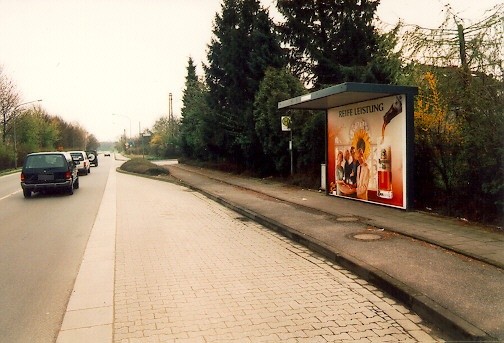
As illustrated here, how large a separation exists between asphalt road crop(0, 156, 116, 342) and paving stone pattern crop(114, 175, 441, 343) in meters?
0.69

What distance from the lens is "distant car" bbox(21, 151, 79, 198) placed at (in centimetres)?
1684

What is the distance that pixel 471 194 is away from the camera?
919 cm

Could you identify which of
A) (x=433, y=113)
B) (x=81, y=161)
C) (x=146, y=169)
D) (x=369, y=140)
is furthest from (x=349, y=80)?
(x=81, y=161)

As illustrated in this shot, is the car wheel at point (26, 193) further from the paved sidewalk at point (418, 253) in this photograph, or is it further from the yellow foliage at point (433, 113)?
the yellow foliage at point (433, 113)

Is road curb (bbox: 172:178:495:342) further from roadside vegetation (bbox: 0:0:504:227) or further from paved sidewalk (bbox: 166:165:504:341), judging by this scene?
roadside vegetation (bbox: 0:0:504:227)

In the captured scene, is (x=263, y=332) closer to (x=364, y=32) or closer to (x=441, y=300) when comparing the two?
(x=441, y=300)

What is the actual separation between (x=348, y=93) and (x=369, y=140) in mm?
1712

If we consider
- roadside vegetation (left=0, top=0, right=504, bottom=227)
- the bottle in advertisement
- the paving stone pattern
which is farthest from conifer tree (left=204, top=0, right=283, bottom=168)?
the paving stone pattern

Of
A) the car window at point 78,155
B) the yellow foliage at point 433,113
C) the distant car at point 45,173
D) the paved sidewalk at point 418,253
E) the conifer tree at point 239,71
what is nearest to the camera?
the paved sidewalk at point 418,253

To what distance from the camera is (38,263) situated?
23.0 feet

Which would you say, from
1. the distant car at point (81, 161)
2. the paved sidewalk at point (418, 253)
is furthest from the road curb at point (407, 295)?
the distant car at point (81, 161)

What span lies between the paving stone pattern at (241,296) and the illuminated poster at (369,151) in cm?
377

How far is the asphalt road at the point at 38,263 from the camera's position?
457 cm

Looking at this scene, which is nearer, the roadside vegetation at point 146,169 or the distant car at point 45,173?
the distant car at point 45,173
